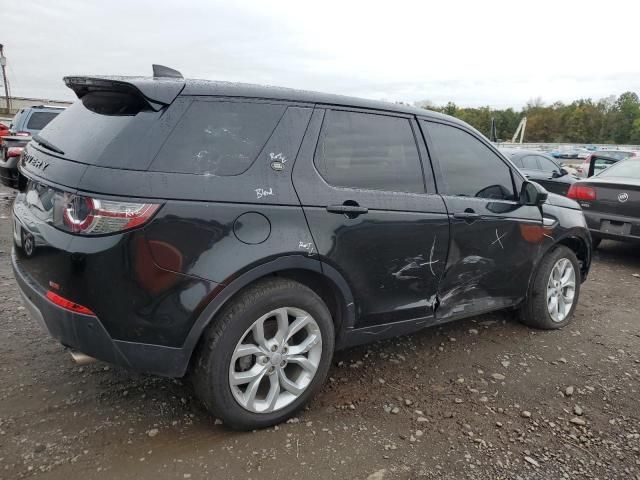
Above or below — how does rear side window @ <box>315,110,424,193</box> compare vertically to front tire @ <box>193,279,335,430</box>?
above

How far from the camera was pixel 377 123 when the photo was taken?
3.12m

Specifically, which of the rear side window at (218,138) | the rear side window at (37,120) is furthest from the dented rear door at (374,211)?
the rear side window at (37,120)

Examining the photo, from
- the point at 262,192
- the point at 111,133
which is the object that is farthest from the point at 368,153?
the point at 111,133

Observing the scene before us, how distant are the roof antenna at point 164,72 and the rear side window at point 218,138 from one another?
469mm

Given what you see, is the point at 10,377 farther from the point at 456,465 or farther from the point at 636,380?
the point at 636,380

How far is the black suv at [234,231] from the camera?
7.47ft

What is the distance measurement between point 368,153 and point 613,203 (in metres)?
5.02

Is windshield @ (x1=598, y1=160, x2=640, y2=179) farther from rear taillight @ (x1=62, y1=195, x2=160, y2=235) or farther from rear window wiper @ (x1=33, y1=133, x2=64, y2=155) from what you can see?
rear window wiper @ (x1=33, y1=133, x2=64, y2=155)

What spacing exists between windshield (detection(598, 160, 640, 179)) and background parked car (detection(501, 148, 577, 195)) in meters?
2.77

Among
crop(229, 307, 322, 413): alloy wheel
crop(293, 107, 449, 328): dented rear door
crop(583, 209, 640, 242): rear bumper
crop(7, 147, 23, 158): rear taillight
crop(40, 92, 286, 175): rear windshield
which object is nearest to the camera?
crop(40, 92, 286, 175): rear windshield

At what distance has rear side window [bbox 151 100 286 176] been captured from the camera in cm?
237

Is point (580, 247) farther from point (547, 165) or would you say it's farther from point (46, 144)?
point (547, 165)

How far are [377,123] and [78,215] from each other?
178cm

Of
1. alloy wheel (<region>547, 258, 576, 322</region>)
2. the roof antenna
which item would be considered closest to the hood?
alloy wheel (<region>547, 258, 576, 322</region>)
